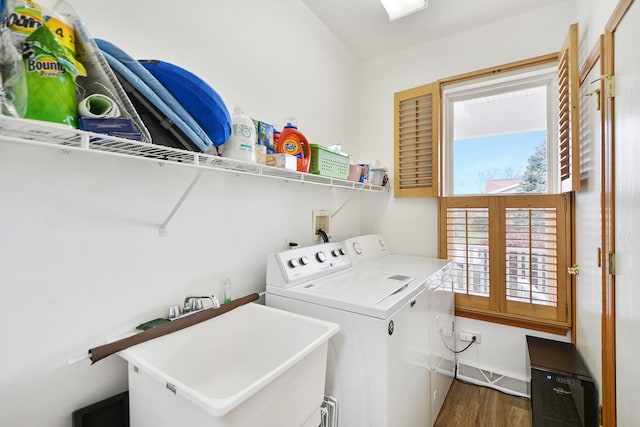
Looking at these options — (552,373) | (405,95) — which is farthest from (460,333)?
(405,95)

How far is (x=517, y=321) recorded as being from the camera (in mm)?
2170

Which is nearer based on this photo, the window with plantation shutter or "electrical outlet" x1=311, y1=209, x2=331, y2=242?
the window with plantation shutter

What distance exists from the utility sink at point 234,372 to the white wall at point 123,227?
7.6 inches

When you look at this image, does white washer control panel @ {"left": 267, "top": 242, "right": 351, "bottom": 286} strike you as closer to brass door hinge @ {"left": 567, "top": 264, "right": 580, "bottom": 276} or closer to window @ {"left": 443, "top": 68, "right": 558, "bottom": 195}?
window @ {"left": 443, "top": 68, "right": 558, "bottom": 195}

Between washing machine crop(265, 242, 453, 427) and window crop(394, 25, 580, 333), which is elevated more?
window crop(394, 25, 580, 333)

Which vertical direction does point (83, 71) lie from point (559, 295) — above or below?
above

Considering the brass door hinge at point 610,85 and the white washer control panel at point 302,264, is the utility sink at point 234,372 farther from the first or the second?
the brass door hinge at point 610,85

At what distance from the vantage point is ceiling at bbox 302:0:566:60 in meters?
2.09

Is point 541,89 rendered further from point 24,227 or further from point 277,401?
point 24,227

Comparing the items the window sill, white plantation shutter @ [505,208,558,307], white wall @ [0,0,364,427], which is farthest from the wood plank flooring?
white wall @ [0,0,364,427]

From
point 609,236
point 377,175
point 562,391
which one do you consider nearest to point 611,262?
point 609,236

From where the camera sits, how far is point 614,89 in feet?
3.91

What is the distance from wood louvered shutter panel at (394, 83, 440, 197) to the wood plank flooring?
1567 millimetres

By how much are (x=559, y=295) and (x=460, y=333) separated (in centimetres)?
76
